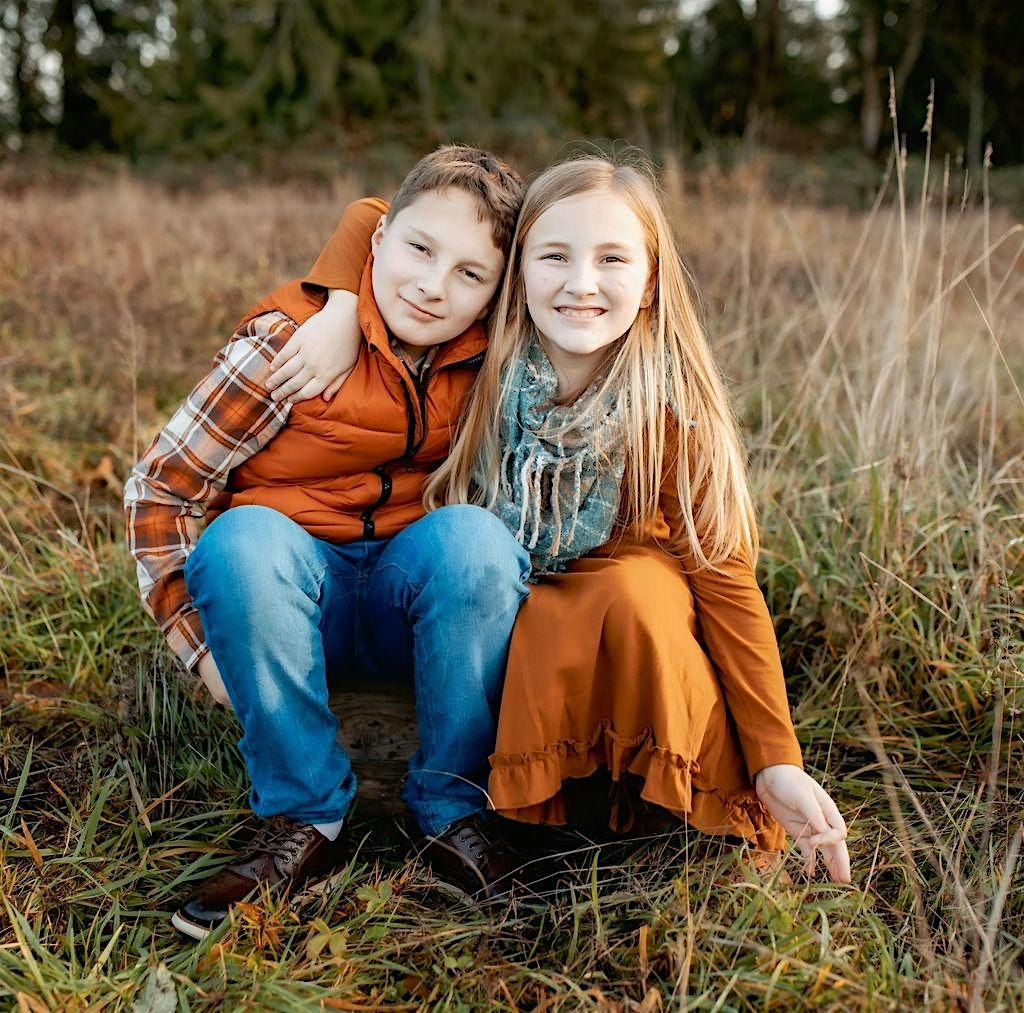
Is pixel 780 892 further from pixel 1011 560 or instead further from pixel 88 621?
pixel 88 621

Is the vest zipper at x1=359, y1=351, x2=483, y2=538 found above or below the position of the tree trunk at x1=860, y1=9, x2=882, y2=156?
below

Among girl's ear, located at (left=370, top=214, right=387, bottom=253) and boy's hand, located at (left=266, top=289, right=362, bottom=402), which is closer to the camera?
boy's hand, located at (left=266, top=289, right=362, bottom=402)

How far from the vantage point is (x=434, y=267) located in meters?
1.75

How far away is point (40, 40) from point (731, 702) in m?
13.7

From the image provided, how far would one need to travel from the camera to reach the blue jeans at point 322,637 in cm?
159

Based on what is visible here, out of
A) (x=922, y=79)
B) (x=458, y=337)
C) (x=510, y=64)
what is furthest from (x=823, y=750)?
(x=922, y=79)

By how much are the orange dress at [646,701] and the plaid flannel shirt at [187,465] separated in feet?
1.97

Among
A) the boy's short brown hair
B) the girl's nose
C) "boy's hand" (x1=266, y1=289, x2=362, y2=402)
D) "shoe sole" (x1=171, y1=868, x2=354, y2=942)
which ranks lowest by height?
"shoe sole" (x1=171, y1=868, x2=354, y2=942)

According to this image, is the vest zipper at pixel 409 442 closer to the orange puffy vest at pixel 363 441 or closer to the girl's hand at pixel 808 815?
the orange puffy vest at pixel 363 441

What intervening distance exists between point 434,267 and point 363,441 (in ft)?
1.14

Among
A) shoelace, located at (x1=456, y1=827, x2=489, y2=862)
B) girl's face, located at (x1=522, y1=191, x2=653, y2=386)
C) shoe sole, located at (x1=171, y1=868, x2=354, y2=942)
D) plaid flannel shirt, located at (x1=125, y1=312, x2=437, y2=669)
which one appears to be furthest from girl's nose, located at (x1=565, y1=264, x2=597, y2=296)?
shoe sole, located at (x1=171, y1=868, x2=354, y2=942)

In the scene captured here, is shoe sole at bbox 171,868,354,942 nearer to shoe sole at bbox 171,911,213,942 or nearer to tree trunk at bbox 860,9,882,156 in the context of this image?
shoe sole at bbox 171,911,213,942

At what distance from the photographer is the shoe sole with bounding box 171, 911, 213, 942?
1.56 meters

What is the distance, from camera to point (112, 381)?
3342mm
